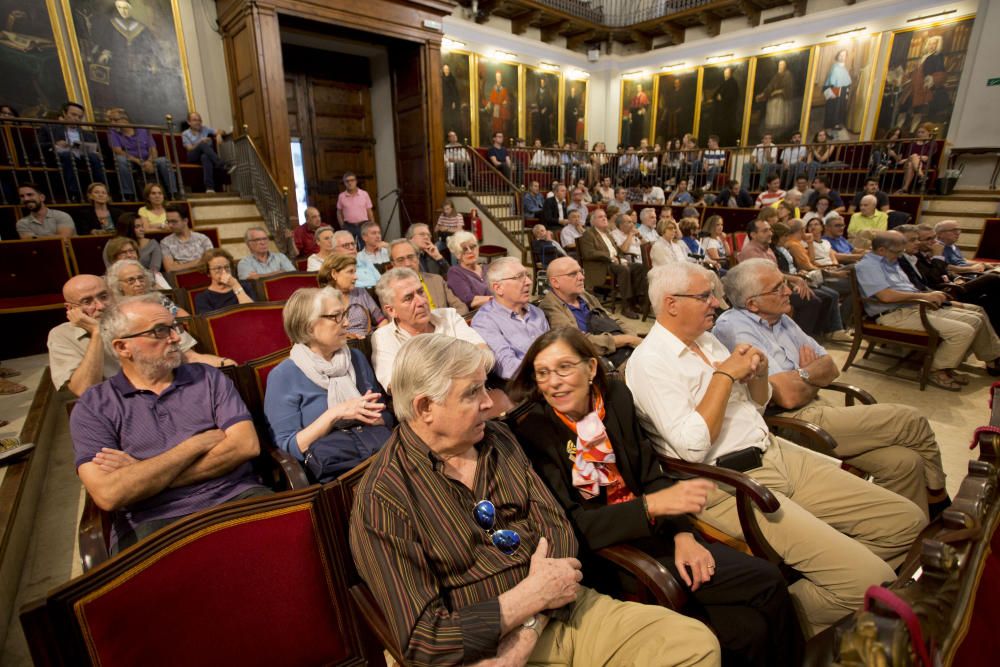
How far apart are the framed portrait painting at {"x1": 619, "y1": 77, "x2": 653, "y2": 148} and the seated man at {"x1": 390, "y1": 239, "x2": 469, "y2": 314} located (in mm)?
12731

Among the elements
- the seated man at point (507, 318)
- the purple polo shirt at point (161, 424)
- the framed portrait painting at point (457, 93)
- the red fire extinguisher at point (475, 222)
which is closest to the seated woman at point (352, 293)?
the seated man at point (507, 318)

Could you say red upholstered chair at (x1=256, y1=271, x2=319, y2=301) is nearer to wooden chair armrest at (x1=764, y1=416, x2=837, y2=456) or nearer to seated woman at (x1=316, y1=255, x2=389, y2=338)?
seated woman at (x1=316, y1=255, x2=389, y2=338)

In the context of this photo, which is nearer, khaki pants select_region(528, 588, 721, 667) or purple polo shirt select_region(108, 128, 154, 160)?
khaki pants select_region(528, 588, 721, 667)

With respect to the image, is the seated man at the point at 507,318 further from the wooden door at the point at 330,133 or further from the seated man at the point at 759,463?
the wooden door at the point at 330,133

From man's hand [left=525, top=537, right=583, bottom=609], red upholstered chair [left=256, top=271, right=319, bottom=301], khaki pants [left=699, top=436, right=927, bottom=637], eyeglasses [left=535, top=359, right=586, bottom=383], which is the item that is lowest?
khaki pants [left=699, top=436, right=927, bottom=637]

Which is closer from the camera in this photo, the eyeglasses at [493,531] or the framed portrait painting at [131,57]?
the eyeglasses at [493,531]

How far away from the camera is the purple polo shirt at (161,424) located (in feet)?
4.67

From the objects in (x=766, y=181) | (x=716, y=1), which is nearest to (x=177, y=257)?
(x=766, y=181)

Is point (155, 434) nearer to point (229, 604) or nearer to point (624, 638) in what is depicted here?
point (229, 604)

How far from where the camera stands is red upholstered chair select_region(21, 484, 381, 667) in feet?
2.64

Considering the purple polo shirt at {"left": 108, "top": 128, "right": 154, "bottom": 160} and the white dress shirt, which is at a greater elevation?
the purple polo shirt at {"left": 108, "top": 128, "right": 154, "bottom": 160}

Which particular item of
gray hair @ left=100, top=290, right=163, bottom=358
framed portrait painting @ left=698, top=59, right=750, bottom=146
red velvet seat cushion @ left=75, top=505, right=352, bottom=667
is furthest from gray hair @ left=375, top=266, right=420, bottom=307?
framed portrait painting @ left=698, top=59, right=750, bottom=146

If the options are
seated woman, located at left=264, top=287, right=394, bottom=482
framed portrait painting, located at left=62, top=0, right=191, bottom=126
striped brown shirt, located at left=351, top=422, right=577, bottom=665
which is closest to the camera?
striped brown shirt, located at left=351, top=422, right=577, bottom=665

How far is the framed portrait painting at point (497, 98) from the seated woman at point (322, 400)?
1154 centimetres
